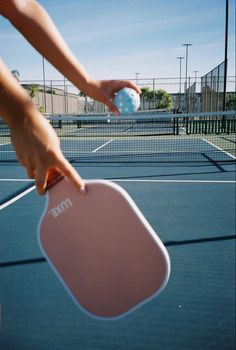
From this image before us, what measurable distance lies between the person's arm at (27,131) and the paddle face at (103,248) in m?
0.15

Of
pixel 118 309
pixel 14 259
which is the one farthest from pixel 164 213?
pixel 118 309

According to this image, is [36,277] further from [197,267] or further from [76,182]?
[76,182]

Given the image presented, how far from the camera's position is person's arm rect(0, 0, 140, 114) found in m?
0.96

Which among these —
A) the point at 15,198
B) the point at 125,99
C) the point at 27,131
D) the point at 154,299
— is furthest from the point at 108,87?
the point at 15,198

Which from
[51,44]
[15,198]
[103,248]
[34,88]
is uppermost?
[34,88]

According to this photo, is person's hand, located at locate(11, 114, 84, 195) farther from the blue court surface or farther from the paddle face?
the blue court surface

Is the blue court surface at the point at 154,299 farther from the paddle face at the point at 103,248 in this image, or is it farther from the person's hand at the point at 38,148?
the person's hand at the point at 38,148

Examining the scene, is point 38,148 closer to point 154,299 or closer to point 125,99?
point 125,99

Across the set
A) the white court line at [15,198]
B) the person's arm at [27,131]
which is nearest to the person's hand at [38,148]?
the person's arm at [27,131]

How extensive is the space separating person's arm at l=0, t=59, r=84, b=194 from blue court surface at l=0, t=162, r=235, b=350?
5.74 ft

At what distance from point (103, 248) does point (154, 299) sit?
182 centimetres

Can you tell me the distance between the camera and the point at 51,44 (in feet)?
3.23

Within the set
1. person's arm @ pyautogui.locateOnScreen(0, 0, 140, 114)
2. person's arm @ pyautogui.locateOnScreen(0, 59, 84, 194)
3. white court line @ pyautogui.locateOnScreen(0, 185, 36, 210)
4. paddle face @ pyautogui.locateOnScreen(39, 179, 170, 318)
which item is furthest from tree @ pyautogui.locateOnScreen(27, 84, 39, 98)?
person's arm @ pyautogui.locateOnScreen(0, 59, 84, 194)

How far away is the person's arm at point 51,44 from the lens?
960mm
